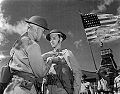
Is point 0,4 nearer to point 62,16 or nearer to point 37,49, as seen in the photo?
point 62,16

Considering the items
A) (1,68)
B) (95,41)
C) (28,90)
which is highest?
(95,41)

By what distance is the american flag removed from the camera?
4.41m

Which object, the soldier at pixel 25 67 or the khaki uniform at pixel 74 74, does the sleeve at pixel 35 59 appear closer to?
the soldier at pixel 25 67

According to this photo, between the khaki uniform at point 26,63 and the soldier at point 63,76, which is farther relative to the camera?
the soldier at point 63,76

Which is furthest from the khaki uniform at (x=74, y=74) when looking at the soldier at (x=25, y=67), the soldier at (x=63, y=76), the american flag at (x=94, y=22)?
the american flag at (x=94, y=22)

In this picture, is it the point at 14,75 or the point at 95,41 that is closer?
the point at 14,75

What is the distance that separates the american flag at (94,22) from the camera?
4.41 meters

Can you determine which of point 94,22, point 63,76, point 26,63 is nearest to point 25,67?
point 26,63

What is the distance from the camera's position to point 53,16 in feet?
12.1

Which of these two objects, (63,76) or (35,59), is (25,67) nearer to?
(35,59)

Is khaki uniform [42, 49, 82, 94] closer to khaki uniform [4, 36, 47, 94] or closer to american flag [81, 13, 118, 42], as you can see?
khaki uniform [4, 36, 47, 94]

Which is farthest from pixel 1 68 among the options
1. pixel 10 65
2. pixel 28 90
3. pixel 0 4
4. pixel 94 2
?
pixel 94 2

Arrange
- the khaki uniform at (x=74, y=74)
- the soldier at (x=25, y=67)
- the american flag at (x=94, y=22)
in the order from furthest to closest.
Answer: the american flag at (x=94, y=22), the khaki uniform at (x=74, y=74), the soldier at (x=25, y=67)

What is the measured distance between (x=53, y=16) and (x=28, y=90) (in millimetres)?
2502
